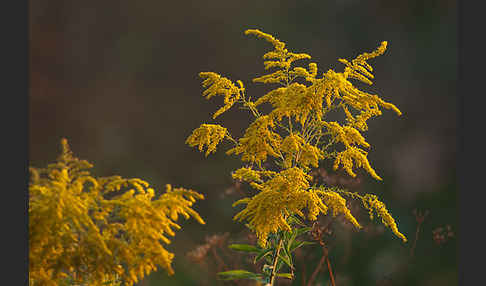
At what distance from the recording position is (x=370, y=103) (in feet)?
11.3

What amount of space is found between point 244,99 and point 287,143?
0.60 m

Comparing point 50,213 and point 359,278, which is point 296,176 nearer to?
point 50,213

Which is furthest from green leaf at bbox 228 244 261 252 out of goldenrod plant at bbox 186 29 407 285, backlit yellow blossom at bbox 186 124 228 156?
backlit yellow blossom at bbox 186 124 228 156

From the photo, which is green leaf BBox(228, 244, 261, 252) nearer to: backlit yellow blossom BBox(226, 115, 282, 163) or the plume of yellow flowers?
the plume of yellow flowers

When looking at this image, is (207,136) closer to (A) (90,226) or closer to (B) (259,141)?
(B) (259,141)

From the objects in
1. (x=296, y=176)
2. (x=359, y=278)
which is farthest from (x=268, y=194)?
(x=359, y=278)

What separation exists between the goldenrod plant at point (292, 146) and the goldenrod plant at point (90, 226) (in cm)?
58

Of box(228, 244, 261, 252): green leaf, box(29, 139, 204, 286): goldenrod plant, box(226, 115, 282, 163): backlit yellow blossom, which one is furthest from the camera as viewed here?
box(228, 244, 261, 252): green leaf

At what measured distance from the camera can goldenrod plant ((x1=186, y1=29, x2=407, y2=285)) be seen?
10.8 feet

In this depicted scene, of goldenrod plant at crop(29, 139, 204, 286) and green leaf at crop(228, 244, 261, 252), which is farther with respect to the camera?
green leaf at crop(228, 244, 261, 252)

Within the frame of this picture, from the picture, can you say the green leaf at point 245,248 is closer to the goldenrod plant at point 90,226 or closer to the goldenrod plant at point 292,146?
the goldenrod plant at point 292,146

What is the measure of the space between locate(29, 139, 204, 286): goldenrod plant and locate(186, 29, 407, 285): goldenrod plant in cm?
58

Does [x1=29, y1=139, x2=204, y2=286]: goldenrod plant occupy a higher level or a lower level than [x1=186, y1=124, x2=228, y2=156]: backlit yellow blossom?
lower

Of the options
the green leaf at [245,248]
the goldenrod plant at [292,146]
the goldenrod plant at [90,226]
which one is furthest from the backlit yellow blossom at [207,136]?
the green leaf at [245,248]
